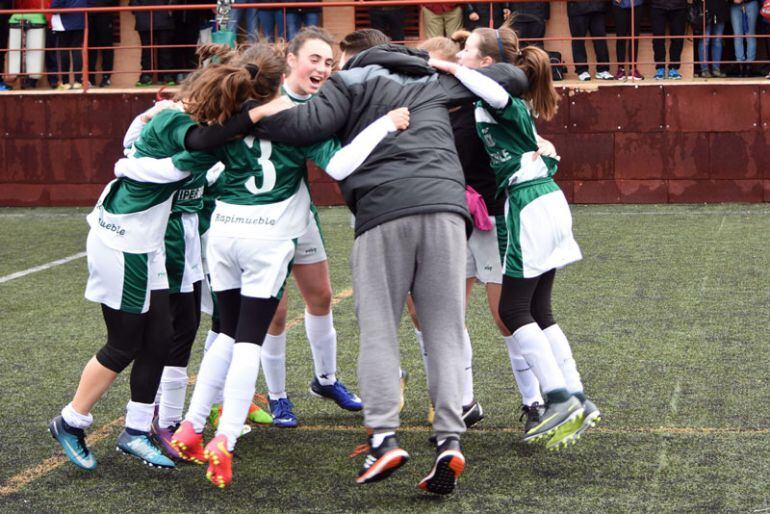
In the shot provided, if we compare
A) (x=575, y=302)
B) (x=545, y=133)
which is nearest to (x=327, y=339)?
(x=575, y=302)

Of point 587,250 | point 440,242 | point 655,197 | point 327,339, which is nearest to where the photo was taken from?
point 440,242

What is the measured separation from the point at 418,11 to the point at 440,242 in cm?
1452

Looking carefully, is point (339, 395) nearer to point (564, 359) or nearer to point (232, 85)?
point (564, 359)

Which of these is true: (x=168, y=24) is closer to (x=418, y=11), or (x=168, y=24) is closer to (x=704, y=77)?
(x=418, y=11)

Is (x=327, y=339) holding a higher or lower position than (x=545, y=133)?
lower

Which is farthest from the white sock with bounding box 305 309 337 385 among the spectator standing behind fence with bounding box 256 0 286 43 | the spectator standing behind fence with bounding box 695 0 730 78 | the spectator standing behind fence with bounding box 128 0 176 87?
the spectator standing behind fence with bounding box 128 0 176 87

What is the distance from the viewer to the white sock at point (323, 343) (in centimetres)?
596

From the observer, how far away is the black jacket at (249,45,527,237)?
4.65 metres

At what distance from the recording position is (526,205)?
17.4 ft

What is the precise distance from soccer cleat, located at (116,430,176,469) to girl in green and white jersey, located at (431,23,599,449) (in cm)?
155

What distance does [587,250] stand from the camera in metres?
11.3

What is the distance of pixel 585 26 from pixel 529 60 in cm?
1136

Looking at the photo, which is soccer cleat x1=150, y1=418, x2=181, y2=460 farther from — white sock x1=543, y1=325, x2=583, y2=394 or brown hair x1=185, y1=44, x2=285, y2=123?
white sock x1=543, y1=325, x2=583, y2=394

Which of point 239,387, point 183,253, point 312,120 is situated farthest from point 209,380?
point 312,120
